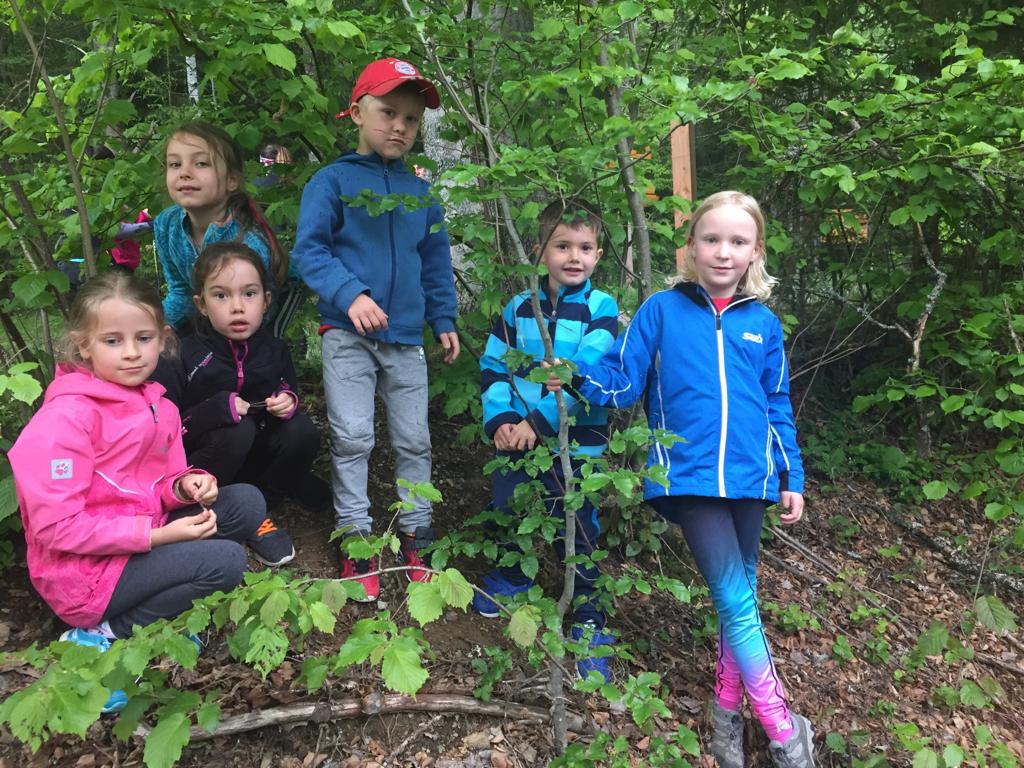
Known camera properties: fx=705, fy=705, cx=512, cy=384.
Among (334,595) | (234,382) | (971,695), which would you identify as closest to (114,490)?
(234,382)

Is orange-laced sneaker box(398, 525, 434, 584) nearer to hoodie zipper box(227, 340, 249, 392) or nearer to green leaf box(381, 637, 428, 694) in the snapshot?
hoodie zipper box(227, 340, 249, 392)

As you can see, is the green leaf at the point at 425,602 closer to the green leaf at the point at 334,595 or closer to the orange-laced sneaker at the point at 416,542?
the green leaf at the point at 334,595

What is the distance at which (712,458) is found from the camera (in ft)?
7.97

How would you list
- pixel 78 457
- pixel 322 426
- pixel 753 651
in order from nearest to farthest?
pixel 78 457, pixel 753 651, pixel 322 426

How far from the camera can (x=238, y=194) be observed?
2973 mm

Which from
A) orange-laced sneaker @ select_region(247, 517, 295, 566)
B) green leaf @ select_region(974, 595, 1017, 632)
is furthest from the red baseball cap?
green leaf @ select_region(974, 595, 1017, 632)

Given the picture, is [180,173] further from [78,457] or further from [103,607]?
[103,607]

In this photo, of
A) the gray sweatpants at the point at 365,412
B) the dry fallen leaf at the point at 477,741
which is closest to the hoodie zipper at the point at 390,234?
the gray sweatpants at the point at 365,412

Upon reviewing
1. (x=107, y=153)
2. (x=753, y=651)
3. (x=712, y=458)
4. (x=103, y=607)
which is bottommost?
(x=753, y=651)

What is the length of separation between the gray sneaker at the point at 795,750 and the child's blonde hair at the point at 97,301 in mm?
2522

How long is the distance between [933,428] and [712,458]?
407 cm

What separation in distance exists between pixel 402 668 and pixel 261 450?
1.71m

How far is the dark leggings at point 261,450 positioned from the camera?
8.77 feet

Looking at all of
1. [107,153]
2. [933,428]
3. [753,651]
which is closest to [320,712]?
[753,651]
